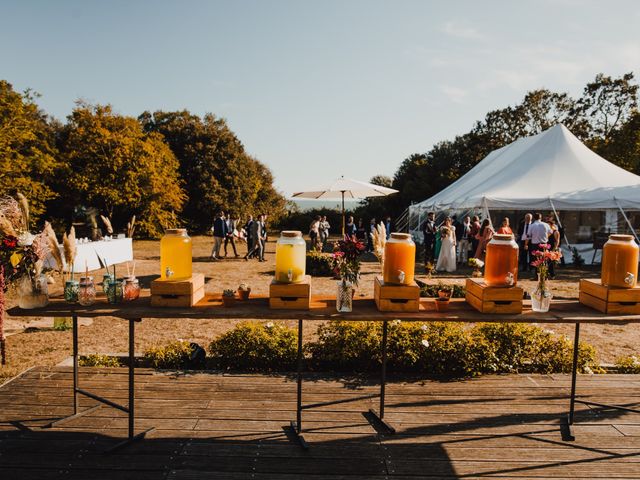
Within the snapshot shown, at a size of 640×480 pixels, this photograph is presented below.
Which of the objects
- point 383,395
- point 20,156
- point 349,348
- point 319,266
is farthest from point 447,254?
point 20,156

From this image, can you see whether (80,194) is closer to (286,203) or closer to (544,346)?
(286,203)

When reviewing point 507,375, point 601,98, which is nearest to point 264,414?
point 507,375

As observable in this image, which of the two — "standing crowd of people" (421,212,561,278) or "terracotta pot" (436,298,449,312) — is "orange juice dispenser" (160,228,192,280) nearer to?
"terracotta pot" (436,298,449,312)

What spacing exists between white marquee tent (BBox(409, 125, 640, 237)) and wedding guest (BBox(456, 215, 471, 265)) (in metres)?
0.57

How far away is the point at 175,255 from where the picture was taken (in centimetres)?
316

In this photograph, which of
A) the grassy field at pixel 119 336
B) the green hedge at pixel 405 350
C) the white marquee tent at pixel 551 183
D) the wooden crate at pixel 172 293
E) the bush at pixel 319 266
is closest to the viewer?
the wooden crate at pixel 172 293

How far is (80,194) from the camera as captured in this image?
82.4 feet

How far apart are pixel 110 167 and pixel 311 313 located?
24.1 metres

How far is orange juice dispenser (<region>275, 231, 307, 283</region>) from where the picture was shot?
3.12 m

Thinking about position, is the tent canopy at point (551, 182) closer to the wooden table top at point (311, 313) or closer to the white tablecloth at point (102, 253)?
the white tablecloth at point (102, 253)

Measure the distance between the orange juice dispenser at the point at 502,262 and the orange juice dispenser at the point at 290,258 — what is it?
4.11ft

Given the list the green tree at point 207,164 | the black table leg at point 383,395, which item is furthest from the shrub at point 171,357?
the green tree at point 207,164

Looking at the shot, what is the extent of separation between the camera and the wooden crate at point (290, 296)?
123 inches

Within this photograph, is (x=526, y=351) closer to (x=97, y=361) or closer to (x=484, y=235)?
(x=97, y=361)
